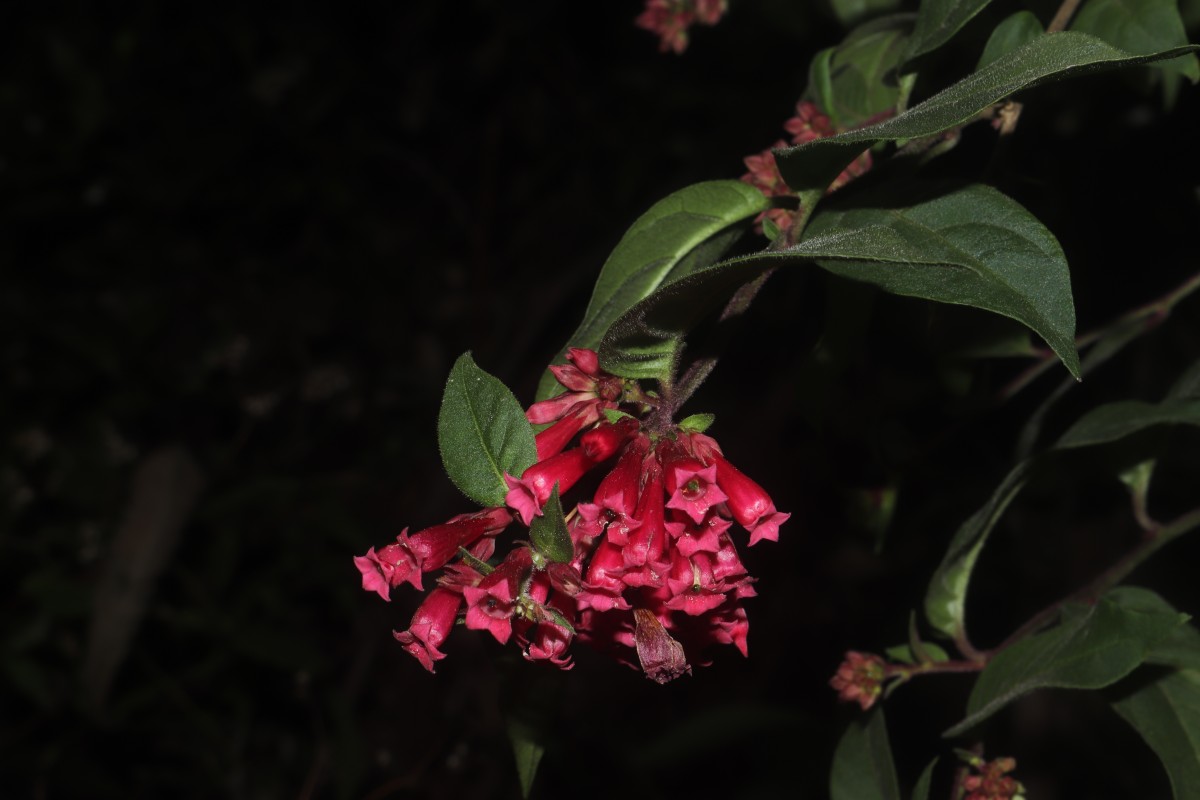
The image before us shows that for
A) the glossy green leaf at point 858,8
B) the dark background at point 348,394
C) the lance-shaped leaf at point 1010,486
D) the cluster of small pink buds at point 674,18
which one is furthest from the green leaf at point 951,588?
the dark background at point 348,394

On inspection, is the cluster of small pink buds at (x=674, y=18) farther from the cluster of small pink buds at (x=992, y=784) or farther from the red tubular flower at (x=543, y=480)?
the cluster of small pink buds at (x=992, y=784)

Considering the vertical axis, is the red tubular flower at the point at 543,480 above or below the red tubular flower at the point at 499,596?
above

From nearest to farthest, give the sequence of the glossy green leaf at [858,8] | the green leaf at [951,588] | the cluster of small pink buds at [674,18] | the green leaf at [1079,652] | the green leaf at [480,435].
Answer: the green leaf at [480,435]
the green leaf at [1079,652]
the green leaf at [951,588]
the glossy green leaf at [858,8]
the cluster of small pink buds at [674,18]

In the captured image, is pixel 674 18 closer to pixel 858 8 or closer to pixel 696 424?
pixel 858 8

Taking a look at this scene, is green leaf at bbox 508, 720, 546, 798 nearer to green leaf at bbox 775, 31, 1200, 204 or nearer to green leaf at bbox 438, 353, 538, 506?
green leaf at bbox 438, 353, 538, 506

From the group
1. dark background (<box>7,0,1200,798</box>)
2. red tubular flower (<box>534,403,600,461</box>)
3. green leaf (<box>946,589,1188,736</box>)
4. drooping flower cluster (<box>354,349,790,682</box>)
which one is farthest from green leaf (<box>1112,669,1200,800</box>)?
dark background (<box>7,0,1200,798</box>)

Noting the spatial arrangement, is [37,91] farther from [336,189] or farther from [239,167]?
[336,189]

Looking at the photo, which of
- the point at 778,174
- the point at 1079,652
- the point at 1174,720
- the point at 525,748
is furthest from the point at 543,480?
the point at 1174,720

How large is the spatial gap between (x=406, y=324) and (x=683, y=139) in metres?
1.93

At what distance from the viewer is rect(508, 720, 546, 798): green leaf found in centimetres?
124

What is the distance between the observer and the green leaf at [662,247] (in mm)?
1201

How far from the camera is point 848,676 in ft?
5.27

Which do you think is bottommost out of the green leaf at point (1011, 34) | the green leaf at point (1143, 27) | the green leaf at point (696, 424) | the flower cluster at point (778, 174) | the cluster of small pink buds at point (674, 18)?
the green leaf at point (696, 424)

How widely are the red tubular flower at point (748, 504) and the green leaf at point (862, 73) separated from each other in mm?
598
